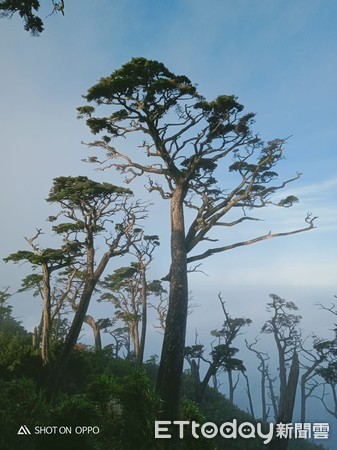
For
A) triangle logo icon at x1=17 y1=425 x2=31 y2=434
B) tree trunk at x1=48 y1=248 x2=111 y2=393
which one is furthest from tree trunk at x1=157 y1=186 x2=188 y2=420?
tree trunk at x1=48 y1=248 x2=111 y2=393

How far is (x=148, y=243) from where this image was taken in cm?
2222

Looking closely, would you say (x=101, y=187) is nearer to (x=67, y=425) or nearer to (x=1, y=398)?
(x=1, y=398)

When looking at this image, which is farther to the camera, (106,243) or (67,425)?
(106,243)

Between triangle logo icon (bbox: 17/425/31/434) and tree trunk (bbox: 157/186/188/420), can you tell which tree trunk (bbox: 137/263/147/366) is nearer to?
tree trunk (bbox: 157/186/188/420)

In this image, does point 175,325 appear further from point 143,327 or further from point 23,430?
point 143,327

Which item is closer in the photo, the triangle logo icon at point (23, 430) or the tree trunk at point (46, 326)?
the triangle logo icon at point (23, 430)

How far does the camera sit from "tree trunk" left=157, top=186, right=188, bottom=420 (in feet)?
27.5

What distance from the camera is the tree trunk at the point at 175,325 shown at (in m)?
8.39

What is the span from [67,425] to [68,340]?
826cm

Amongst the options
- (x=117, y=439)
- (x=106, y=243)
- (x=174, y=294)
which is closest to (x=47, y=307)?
(x=106, y=243)

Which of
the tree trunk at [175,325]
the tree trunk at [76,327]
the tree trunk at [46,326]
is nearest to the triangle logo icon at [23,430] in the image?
the tree trunk at [175,325]

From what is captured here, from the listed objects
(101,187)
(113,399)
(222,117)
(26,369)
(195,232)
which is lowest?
(26,369)

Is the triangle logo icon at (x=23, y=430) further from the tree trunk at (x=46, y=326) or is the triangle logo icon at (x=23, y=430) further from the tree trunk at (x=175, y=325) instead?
the tree trunk at (x=46, y=326)

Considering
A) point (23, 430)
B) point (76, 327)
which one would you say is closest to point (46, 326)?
point (76, 327)
